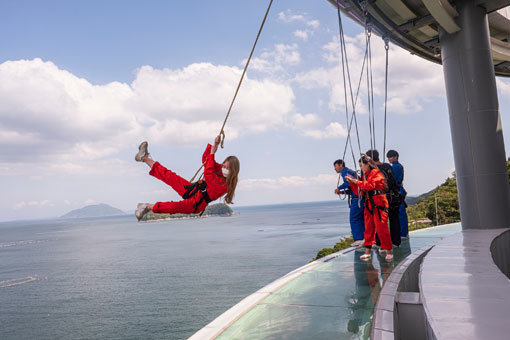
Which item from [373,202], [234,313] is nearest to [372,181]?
[373,202]

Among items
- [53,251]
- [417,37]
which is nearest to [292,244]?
[53,251]

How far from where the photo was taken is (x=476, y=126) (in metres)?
7.02

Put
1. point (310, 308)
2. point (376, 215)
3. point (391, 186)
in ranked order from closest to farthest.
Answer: point (310, 308) → point (376, 215) → point (391, 186)

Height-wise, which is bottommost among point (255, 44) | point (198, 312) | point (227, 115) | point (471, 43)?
point (198, 312)

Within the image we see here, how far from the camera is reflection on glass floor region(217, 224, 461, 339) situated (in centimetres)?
Answer: 289

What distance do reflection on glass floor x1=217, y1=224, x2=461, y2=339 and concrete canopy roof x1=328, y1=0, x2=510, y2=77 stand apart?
4.49 meters

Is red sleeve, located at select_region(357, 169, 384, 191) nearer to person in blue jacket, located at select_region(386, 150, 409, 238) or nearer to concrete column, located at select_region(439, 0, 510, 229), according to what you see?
person in blue jacket, located at select_region(386, 150, 409, 238)

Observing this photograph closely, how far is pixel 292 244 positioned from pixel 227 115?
70.4 metres

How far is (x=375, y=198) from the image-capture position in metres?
5.70

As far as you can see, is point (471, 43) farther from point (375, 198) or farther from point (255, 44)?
point (255, 44)

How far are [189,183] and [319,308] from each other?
6.52ft

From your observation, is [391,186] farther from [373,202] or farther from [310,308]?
[310,308]

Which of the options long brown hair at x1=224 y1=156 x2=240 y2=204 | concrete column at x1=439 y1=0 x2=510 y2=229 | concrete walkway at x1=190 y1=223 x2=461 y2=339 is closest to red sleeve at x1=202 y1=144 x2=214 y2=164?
long brown hair at x1=224 y1=156 x2=240 y2=204

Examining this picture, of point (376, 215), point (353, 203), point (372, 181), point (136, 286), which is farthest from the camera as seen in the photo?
point (136, 286)
